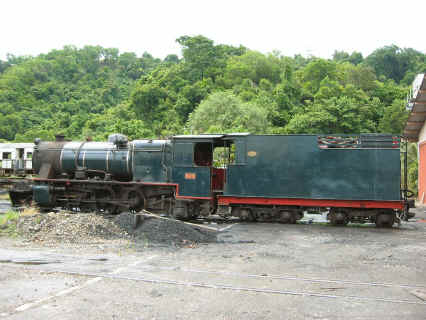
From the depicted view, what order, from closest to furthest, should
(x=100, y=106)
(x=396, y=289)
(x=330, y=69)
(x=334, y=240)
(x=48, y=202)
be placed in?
(x=396, y=289) → (x=334, y=240) → (x=48, y=202) → (x=330, y=69) → (x=100, y=106)

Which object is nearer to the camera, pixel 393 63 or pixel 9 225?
pixel 9 225

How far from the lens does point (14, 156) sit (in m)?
23.4

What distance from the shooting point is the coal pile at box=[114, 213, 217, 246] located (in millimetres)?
9833

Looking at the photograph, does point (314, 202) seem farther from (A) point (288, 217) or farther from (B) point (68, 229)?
(B) point (68, 229)

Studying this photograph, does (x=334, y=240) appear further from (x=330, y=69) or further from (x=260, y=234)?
(x=330, y=69)

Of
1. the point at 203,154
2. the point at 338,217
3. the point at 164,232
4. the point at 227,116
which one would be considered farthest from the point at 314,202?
the point at 227,116

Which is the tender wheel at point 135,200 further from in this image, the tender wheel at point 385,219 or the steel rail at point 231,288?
→ the tender wheel at point 385,219

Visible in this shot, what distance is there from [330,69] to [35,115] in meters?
59.3

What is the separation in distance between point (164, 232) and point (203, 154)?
16.4ft

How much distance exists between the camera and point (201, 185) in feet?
44.1

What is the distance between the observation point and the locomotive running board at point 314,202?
1242cm

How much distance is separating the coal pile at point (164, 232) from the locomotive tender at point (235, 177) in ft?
9.88

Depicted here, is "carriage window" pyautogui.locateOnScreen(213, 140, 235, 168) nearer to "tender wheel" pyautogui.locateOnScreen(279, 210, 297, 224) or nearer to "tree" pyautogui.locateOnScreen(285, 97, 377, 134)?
"tender wheel" pyautogui.locateOnScreen(279, 210, 297, 224)

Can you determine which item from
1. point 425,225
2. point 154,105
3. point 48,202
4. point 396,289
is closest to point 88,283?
point 396,289
